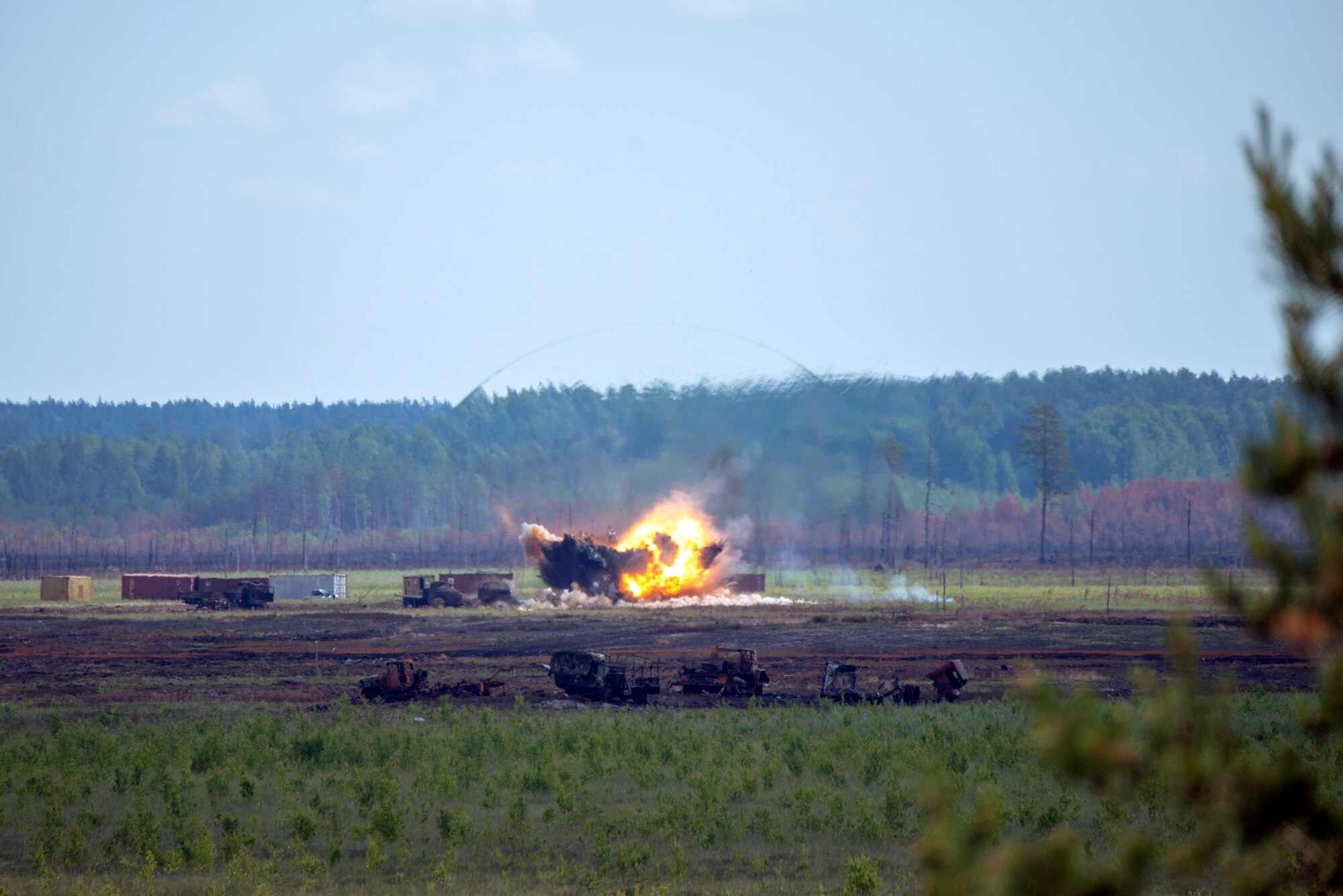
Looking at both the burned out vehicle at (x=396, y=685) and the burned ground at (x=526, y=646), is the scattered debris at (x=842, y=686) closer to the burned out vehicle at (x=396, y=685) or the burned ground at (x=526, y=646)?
the burned ground at (x=526, y=646)

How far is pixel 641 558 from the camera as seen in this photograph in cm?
8244

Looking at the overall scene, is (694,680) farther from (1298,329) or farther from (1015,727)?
(1298,329)

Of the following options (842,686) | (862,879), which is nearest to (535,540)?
(842,686)

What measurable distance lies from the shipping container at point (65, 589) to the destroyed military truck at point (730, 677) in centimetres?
5954

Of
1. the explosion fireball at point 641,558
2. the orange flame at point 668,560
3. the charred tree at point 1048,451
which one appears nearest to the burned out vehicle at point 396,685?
the explosion fireball at point 641,558

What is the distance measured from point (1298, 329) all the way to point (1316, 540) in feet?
2.73

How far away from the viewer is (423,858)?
703 inches

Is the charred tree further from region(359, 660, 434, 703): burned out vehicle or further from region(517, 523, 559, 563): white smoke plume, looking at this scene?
region(359, 660, 434, 703): burned out vehicle

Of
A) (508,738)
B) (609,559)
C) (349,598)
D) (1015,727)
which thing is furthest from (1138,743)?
(349,598)

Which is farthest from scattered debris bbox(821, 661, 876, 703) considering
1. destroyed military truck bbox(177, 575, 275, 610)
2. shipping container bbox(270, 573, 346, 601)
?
shipping container bbox(270, 573, 346, 601)

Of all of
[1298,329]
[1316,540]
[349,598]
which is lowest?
[349,598]

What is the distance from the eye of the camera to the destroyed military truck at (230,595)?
7506 cm

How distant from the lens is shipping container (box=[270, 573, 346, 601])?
84.4 meters

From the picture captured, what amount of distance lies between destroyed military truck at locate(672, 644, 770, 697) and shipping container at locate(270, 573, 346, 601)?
53600mm
